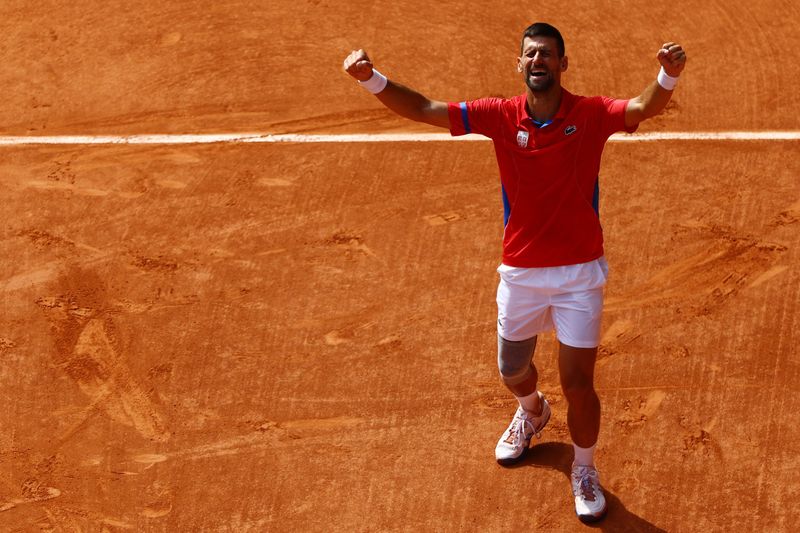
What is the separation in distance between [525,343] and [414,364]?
136 centimetres

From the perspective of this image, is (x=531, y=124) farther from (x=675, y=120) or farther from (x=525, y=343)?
(x=675, y=120)

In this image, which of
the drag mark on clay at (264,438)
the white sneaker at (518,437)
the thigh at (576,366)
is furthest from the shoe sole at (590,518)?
the drag mark on clay at (264,438)

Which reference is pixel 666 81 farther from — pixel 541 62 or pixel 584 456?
pixel 584 456

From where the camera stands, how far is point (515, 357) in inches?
273

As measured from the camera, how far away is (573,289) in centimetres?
653

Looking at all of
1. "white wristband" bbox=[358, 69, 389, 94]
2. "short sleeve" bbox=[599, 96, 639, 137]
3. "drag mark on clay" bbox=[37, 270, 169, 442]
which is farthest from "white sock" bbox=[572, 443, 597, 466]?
"drag mark on clay" bbox=[37, 270, 169, 442]

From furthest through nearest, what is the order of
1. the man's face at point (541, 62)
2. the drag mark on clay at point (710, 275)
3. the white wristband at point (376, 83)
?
the drag mark on clay at point (710, 275) < the white wristband at point (376, 83) < the man's face at point (541, 62)

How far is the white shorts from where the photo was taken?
6.52m

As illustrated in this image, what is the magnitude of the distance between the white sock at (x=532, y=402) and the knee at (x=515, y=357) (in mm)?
311

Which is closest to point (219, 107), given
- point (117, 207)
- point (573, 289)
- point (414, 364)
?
point (117, 207)

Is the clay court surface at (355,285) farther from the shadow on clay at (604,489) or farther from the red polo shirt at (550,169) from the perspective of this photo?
the red polo shirt at (550,169)

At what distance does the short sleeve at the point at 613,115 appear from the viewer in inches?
247

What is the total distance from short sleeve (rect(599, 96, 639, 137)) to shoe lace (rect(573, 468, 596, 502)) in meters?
2.06

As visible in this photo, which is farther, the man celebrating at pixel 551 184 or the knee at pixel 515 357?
the knee at pixel 515 357
